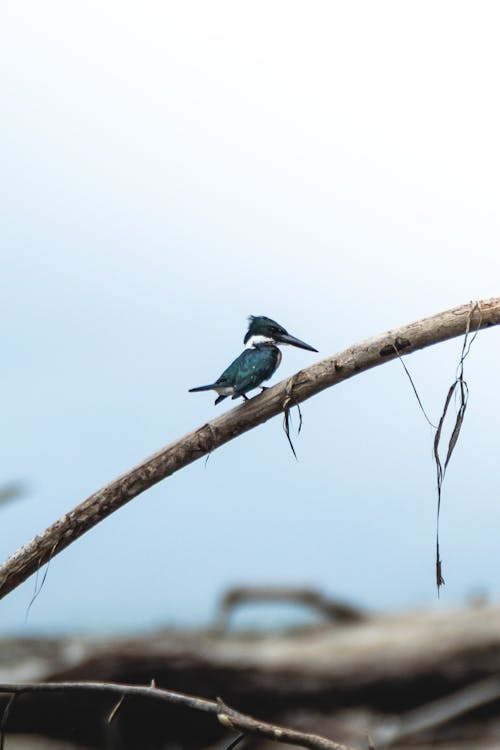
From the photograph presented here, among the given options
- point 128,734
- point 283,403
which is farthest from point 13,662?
point 283,403

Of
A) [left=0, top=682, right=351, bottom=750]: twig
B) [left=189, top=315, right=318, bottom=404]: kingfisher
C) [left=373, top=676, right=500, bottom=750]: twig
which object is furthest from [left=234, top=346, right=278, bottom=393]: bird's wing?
[left=373, top=676, right=500, bottom=750]: twig

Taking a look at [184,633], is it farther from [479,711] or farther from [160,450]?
[160,450]

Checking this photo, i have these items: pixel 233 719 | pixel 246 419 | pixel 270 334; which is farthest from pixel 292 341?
pixel 233 719

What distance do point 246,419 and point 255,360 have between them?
0.41 m

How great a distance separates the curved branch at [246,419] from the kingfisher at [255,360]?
0.26 m

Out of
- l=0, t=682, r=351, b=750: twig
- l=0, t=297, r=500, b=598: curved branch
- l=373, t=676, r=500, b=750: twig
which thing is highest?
l=0, t=297, r=500, b=598: curved branch

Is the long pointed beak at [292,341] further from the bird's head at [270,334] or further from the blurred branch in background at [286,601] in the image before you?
the blurred branch in background at [286,601]

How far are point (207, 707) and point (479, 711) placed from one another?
14.4ft

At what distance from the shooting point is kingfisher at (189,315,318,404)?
8.82ft

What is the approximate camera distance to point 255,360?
2.79 m

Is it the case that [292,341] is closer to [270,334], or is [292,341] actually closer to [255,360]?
[270,334]

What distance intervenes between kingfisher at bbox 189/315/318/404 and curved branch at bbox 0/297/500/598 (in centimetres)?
26

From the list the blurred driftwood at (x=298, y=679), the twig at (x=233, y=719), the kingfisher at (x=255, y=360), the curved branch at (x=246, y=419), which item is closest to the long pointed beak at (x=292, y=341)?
the kingfisher at (x=255, y=360)

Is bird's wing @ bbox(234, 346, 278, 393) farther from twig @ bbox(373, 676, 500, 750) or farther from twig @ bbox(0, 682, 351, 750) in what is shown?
twig @ bbox(373, 676, 500, 750)
